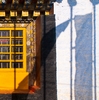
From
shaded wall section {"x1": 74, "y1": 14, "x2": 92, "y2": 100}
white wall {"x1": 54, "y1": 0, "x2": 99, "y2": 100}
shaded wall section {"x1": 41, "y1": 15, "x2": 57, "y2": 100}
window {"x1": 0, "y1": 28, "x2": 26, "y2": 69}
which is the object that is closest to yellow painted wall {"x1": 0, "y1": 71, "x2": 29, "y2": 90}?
window {"x1": 0, "y1": 28, "x2": 26, "y2": 69}

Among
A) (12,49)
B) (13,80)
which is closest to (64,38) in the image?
(12,49)

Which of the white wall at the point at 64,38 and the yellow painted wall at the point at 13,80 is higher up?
the white wall at the point at 64,38

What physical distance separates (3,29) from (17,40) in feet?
1.92

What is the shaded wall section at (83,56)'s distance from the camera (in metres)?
8.48

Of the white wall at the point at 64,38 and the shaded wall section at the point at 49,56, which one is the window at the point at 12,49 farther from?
the white wall at the point at 64,38

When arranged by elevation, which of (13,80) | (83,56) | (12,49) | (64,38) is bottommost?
(13,80)

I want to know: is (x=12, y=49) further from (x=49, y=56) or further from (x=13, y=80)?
(x=49, y=56)

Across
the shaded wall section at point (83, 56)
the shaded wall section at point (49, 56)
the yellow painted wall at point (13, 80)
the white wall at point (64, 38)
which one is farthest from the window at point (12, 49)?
the shaded wall section at point (83, 56)

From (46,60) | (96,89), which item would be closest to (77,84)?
(96,89)

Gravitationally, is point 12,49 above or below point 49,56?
above

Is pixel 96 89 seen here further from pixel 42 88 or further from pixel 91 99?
pixel 42 88

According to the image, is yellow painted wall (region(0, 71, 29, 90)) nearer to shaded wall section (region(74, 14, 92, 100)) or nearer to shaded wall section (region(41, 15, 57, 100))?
shaded wall section (region(41, 15, 57, 100))

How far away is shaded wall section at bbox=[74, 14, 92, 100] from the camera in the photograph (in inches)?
334

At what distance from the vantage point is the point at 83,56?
27.9 feet
